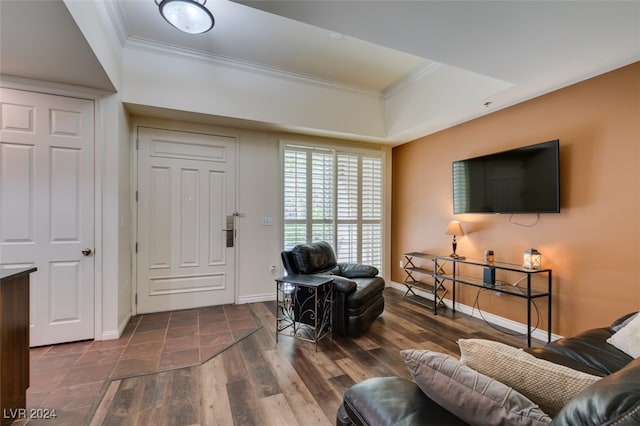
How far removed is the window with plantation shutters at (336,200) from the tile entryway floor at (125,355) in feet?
5.07

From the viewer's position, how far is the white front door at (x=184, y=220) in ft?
11.6

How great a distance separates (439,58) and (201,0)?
76.6 inches

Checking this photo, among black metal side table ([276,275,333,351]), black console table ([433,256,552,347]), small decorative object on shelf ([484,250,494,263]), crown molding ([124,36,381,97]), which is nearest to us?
black console table ([433,256,552,347])

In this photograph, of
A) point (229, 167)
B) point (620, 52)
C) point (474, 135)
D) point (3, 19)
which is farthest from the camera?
point (229, 167)

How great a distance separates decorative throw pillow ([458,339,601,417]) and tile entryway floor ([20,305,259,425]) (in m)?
2.28

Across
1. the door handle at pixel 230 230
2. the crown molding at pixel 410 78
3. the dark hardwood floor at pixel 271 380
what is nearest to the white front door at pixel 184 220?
the door handle at pixel 230 230

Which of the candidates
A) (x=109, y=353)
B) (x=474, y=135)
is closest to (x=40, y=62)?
(x=109, y=353)

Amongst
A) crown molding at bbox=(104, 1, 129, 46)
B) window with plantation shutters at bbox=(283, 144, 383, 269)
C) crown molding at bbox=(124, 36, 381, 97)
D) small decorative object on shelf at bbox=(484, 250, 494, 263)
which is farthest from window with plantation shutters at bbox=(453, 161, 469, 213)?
crown molding at bbox=(104, 1, 129, 46)

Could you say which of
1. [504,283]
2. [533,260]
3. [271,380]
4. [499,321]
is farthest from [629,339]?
[271,380]

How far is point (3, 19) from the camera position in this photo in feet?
5.72

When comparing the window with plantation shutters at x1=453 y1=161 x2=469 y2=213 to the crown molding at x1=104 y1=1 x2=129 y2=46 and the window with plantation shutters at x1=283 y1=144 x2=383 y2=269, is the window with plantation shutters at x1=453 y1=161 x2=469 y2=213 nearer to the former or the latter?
the window with plantation shutters at x1=283 y1=144 x2=383 y2=269

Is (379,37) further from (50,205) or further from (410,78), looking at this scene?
(50,205)

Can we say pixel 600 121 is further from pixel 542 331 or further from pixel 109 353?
pixel 109 353

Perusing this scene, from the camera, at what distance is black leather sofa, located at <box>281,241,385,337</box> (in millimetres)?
2908
